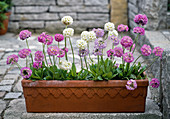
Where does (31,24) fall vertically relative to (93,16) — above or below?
below

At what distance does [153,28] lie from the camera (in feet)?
12.3

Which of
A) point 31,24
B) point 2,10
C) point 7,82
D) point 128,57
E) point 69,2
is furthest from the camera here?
point 31,24

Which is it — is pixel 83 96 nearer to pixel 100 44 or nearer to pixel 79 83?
pixel 79 83

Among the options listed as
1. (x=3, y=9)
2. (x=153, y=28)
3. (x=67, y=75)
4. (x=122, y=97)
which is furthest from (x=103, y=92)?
(x=3, y=9)

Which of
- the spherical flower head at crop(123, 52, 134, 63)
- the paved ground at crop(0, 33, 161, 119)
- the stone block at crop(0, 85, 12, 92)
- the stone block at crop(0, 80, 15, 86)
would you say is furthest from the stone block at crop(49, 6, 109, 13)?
the spherical flower head at crop(123, 52, 134, 63)

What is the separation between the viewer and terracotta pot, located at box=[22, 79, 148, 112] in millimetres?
1944

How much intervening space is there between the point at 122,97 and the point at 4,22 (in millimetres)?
3645

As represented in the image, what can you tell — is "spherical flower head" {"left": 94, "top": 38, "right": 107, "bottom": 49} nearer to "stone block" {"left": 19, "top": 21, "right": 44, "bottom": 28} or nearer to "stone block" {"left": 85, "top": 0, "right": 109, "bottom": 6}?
"stone block" {"left": 85, "top": 0, "right": 109, "bottom": 6}

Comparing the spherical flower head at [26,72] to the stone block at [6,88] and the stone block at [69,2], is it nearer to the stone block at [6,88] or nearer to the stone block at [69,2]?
the stone block at [6,88]

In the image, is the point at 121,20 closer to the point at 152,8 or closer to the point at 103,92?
the point at 152,8

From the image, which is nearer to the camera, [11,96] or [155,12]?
[11,96]

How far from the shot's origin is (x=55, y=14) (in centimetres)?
520

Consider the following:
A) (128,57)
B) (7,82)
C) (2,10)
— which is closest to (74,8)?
(2,10)

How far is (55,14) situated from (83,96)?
3459mm
